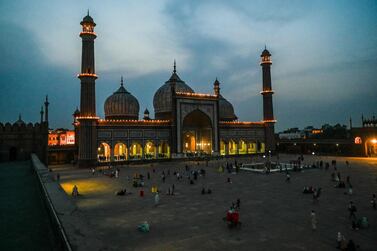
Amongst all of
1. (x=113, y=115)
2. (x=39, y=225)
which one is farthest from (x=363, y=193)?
(x=113, y=115)

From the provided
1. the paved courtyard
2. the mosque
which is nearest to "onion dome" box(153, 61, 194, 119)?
the mosque

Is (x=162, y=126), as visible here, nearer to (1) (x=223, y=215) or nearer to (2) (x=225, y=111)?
(2) (x=225, y=111)

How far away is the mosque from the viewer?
38250 mm

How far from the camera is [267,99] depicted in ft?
180

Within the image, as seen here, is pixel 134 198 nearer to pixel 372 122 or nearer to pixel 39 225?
pixel 39 225

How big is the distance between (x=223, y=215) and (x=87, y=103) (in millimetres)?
30028

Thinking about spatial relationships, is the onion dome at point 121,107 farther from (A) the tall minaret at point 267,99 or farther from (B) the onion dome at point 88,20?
(A) the tall minaret at point 267,99

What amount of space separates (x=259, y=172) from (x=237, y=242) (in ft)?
68.6

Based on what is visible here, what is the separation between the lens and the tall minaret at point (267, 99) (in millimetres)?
55013

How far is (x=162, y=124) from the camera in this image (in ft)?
149

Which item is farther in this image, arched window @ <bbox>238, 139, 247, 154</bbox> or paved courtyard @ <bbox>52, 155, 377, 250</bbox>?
arched window @ <bbox>238, 139, 247, 154</bbox>

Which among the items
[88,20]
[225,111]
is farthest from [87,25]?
[225,111]

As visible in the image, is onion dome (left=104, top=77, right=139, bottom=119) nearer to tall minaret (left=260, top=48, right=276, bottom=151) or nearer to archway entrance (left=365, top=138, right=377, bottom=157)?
tall minaret (left=260, top=48, right=276, bottom=151)

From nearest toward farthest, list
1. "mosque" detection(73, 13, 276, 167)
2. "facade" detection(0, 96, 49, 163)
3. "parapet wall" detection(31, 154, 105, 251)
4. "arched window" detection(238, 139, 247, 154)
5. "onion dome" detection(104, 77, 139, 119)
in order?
"parapet wall" detection(31, 154, 105, 251)
"mosque" detection(73, 13, 276, 167)
"facade" detection(0, 96, 49, 163)
"onion dome" detection(104, 77, 139, 119)
"arched window" detection(238, 139, 247, 154)
